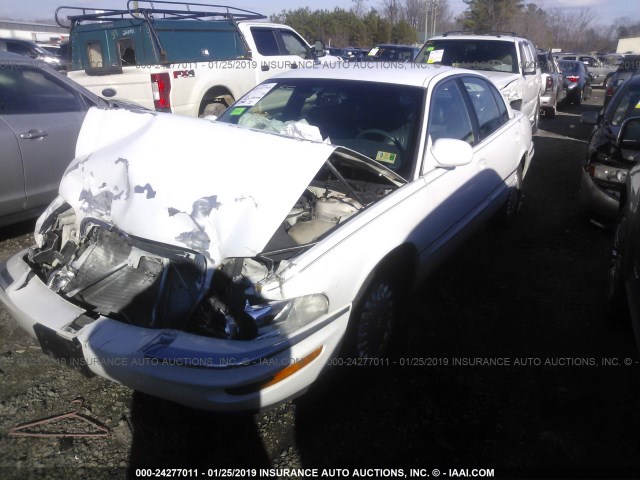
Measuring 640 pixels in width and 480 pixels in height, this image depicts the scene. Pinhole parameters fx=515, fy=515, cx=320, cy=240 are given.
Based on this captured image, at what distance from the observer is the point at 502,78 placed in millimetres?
7828

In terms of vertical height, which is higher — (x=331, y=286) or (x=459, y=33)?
(x=459, y=33)

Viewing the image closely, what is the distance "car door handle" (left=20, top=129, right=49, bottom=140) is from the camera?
4.23m

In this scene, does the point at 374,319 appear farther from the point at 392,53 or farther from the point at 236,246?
the point at 392,53

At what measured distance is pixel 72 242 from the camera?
2.83 meters

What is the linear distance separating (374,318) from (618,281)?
5.92ft

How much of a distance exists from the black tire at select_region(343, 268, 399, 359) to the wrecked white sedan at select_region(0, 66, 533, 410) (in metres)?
0.01

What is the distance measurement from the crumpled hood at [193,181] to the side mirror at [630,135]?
A: 10.4 ft

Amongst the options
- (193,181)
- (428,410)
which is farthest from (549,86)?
(193,181)

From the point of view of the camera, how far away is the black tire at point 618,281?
3.34 meters

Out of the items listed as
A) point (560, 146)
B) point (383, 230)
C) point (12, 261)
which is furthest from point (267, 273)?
point (560, 146)

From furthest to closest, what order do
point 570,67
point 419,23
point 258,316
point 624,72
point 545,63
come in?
point 419,23 → point 570,67 → point 624,72 → point 545,63 → point 258,316

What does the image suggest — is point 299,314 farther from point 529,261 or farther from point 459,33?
point 459,33

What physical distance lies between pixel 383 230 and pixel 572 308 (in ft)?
6.26

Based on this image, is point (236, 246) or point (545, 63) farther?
point (545, 63)
